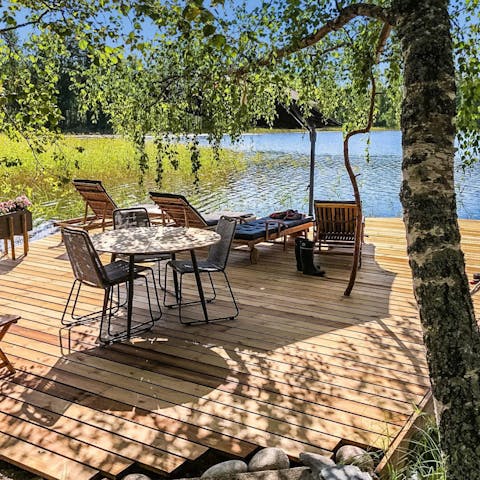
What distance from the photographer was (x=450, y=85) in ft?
5.55

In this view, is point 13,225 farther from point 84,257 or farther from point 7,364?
point 7,364

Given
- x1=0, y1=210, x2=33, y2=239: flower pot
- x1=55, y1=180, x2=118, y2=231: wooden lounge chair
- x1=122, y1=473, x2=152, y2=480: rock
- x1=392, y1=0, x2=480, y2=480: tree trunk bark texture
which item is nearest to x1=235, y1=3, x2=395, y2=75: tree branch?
x1=392, y1=0, x2=480, y2=480: tree trunk bark texture

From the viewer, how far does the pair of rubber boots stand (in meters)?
6.18

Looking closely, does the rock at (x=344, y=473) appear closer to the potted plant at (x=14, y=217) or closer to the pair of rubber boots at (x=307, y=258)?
the pair of rubber boots at (x=307, y=258)

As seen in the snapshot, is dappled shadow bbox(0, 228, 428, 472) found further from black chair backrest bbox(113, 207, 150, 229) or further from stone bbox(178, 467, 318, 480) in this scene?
black chair backrest bbox(113, 207, 150, 229)

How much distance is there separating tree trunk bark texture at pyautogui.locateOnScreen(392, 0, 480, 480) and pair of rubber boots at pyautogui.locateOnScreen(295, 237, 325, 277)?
14.6ft

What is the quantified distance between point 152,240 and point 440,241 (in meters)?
3.11

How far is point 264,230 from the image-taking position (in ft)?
22.5

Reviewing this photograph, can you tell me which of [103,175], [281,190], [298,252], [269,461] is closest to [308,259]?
[298,252]

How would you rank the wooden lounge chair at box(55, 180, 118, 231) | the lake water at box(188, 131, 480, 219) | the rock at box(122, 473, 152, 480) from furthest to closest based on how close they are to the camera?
the lake water at box(188, 131, 480, 219) → the wooden lounge chair at box(55, 180, 118, 231) → the rock at box(122, 473, 152, 480)

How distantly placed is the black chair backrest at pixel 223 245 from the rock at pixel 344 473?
252 centimetres

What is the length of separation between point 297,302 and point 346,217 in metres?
1.89

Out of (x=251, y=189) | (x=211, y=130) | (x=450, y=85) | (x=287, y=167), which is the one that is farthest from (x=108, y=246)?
(x=287, y=167)

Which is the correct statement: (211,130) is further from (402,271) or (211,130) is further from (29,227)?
(29,227)
